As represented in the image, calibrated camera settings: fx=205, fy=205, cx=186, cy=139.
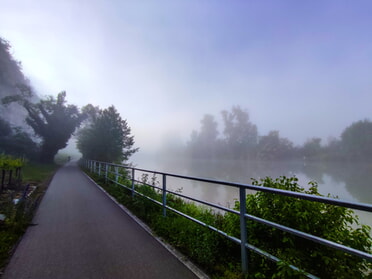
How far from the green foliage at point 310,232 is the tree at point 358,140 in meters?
30.4

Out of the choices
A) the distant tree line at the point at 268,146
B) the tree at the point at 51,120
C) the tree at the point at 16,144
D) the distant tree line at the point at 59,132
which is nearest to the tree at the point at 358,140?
the distant tree line at the point at 268,146

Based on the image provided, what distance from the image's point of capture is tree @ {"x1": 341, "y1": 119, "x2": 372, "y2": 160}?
24845 mm

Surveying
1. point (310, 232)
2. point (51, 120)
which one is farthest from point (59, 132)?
point (310, 232)

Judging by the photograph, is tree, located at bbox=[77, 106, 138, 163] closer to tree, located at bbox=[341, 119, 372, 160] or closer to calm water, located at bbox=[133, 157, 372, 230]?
calm water, located at bbox=[133, 157, 372, 230]

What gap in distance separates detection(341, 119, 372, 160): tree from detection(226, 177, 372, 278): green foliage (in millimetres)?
30390

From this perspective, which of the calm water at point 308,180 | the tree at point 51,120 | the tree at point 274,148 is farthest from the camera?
the tree at point 274,148

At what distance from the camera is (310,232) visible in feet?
6.22

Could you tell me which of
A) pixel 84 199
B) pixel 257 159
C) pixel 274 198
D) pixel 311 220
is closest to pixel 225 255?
pixel 274 198

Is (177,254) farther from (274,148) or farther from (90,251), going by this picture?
(274,148)

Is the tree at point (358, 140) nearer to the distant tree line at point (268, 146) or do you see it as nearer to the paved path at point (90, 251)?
the distant tree line at point (268, 146)

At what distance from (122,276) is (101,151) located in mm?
23067

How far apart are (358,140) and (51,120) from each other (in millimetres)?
39995

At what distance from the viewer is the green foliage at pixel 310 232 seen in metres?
1.72

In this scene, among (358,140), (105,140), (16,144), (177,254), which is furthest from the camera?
(358,140)
